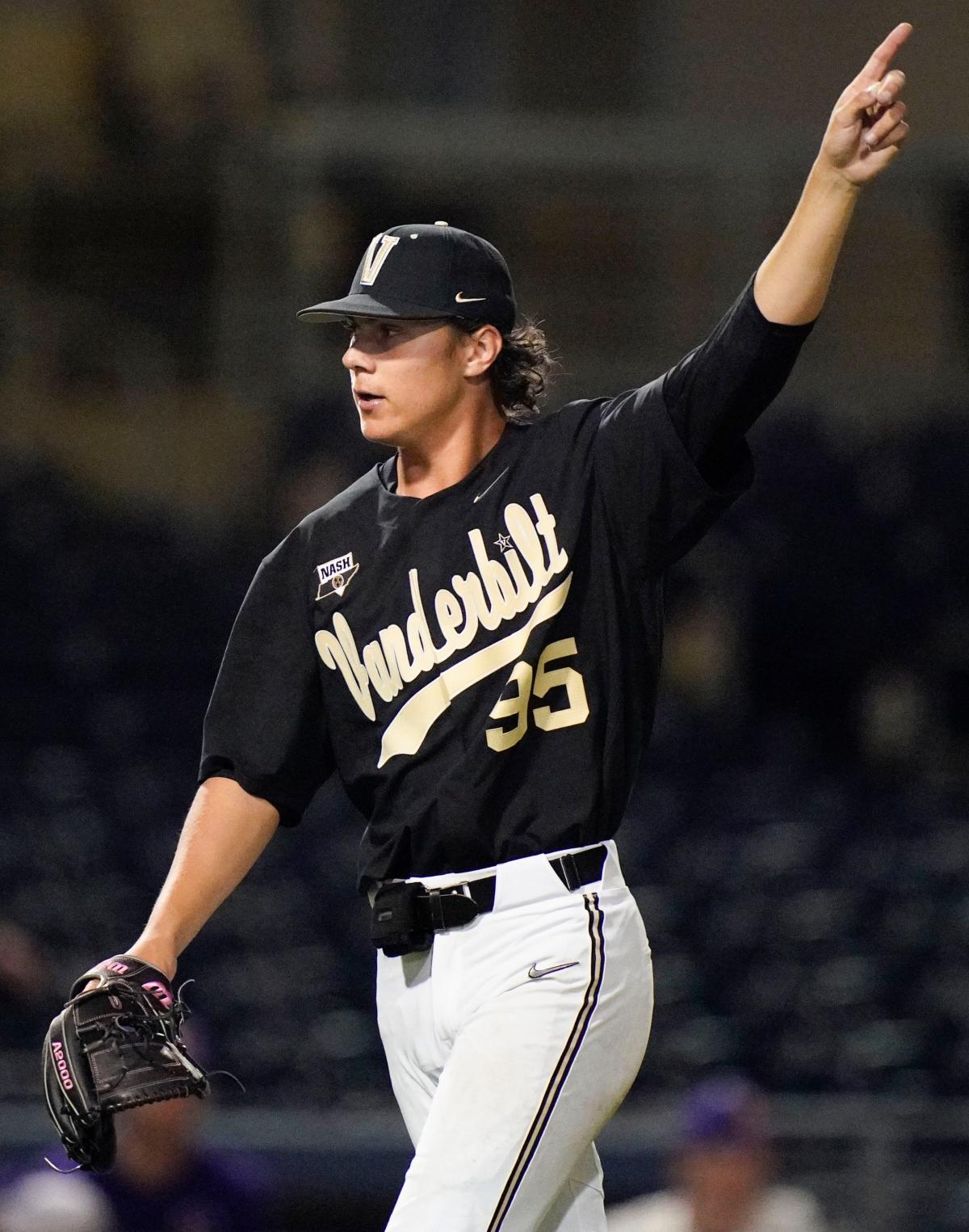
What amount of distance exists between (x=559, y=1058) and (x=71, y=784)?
216 inches

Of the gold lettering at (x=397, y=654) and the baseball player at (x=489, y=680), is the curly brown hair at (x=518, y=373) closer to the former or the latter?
the baseball player at (x=489, y=680)

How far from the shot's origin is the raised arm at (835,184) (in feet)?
7.91

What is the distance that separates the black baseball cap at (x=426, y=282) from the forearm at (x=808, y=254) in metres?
0.49

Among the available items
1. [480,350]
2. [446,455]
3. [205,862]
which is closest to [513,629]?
[446,455]

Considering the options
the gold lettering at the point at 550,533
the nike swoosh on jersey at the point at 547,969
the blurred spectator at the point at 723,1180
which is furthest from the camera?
the blurred spectator at the point at 723,1180

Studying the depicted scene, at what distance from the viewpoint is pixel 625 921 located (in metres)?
2.62

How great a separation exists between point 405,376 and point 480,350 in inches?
5.1

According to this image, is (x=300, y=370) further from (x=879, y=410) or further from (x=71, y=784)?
(x=71, y=784)

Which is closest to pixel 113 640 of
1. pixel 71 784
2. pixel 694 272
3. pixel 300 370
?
pixel 71 784

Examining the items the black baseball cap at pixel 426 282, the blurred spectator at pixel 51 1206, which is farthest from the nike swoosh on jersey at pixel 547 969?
the blurred spectator at pixel 51 1206

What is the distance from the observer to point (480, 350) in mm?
2840

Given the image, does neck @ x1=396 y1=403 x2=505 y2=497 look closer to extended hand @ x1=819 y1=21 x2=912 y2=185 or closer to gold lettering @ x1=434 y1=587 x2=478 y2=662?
gold lettering @ x1=434 y1=587 x2=478 y2=662

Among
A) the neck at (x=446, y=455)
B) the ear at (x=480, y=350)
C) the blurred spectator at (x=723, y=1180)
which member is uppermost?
the ear at (x=480, y=350)

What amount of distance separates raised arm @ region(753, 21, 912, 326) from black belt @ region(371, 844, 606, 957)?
0.74 metres
